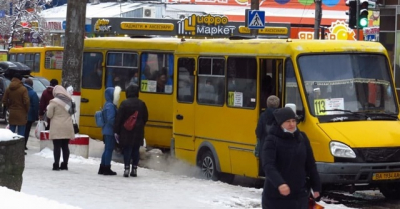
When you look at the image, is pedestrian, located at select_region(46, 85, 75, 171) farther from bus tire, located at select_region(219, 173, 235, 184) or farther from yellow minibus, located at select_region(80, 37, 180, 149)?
yellow minibus, located at select_region(80, 37, 180, 149)

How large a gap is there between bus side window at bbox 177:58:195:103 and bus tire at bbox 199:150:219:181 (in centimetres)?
115

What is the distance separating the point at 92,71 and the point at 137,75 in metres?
1.77

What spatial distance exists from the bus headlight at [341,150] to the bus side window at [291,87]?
0.98 meters

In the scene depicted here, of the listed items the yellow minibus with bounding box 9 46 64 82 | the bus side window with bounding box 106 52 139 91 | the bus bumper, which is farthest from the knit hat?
the yellow minibus with bounding box 9 46 64 82

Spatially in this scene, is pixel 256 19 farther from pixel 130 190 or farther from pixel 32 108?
pixel 130 190

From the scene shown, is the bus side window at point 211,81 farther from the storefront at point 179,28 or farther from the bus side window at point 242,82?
the storefront at point 179,28

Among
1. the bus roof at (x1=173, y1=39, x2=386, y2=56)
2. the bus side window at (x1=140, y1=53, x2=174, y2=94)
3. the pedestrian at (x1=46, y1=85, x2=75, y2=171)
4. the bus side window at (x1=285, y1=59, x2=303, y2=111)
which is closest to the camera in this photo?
the bus side window at (x1=285, y1=59, x2=303, y2=111)

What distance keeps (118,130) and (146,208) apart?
11.0ft

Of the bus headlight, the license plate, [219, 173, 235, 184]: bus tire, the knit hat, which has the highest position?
the knit hat

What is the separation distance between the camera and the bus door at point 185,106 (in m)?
16.7

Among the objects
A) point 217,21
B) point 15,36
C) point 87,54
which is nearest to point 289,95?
point 87,54

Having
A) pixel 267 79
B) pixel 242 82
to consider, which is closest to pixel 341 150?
pixel 267 79

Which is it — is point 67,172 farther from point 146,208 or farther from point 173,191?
point 146,208

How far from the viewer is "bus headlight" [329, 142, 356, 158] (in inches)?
523
